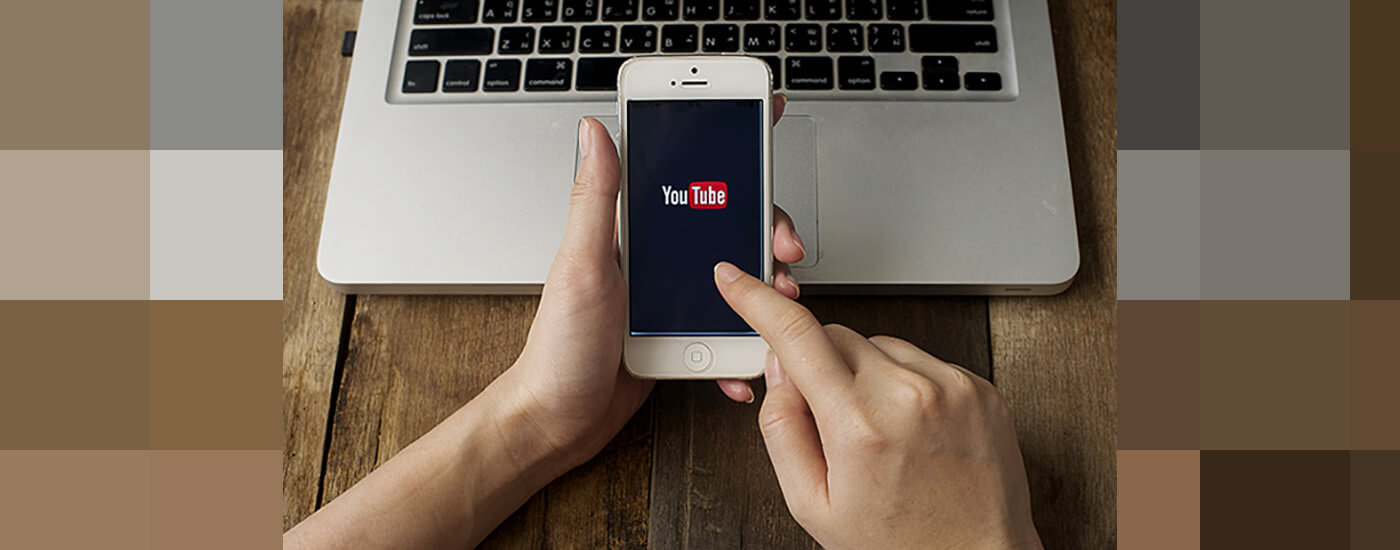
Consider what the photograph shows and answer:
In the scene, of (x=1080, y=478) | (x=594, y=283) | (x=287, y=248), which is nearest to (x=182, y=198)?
(x=287, y=248)

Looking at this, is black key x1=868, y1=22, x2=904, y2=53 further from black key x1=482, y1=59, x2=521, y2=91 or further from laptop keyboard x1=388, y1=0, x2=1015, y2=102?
black key x1=482, y1=59, x2=521, y2=91

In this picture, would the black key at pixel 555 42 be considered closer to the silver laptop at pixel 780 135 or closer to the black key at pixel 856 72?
the silver laptop at pixel 780 135

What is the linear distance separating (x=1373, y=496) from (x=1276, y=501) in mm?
60

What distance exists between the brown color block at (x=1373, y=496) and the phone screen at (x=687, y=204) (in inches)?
16.3

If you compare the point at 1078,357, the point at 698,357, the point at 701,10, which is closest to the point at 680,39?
the point at 701,10

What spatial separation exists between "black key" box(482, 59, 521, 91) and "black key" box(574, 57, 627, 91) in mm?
45

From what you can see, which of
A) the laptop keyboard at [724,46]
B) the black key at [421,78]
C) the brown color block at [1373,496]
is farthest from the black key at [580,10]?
the brown color block at [1373,496]

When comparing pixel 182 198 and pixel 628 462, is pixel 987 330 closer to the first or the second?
pixel 628 462

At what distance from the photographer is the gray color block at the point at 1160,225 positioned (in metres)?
0.68

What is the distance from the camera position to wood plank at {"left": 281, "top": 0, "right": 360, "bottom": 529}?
0.66 meters

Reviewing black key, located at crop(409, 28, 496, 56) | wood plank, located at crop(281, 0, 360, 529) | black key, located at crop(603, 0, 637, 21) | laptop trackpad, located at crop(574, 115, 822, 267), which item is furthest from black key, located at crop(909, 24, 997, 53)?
wood plank, located at crop(281, 0, 360, 529)

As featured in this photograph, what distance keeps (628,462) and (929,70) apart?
357 mm

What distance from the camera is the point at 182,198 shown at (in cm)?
72

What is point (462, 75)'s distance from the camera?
0.71m
